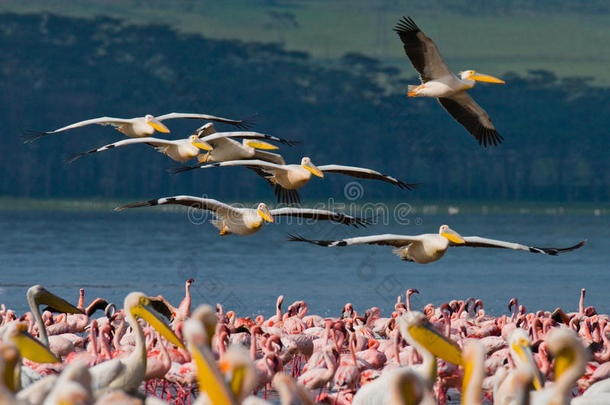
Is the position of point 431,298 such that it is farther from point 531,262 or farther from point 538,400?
point 538,400

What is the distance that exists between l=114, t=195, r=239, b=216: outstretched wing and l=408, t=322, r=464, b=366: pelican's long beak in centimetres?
454

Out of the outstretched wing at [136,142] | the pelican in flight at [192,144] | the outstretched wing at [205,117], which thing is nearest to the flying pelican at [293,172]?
the pelican in flight at [192,144]

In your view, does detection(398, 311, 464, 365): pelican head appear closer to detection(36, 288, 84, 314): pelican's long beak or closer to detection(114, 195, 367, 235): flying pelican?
detection(114, 195, 367, 235): flying pelican

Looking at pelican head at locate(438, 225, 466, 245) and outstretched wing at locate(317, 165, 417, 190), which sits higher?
outstretched wing at locate(317, 165, 417, 190)

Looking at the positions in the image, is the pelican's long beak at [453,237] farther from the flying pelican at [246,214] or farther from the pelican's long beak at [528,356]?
the pelican's long beak at [528,356]

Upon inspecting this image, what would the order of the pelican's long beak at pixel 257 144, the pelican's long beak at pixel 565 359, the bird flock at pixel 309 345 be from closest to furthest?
the bird flock at pixel 309 345
the pelican's long beak at pixel 565 359
the pelican's long beak at pixel 257 144

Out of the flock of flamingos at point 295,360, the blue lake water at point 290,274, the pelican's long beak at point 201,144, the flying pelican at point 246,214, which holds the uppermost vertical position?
the pelican's long beak at point 201,144

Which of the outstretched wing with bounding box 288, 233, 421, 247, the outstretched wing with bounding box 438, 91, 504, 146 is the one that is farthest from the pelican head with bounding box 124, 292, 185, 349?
the outstretched wing with bounding box 438, 91, 504, 146

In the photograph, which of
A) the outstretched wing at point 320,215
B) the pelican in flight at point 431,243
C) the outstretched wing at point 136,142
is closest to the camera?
the pelican in flight at point 431,243

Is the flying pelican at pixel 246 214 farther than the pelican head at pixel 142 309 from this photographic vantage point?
Yes

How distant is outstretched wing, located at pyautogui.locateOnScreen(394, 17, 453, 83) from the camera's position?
43.3 feet

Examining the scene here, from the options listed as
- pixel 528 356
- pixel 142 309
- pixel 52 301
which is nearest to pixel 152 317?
pixel 142 309

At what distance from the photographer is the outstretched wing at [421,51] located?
13.2m

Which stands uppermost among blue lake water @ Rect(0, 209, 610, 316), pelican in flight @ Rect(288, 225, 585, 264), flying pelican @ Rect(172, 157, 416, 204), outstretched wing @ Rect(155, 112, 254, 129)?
outstretched wing @ Rect(155, 112, 254, 129)
